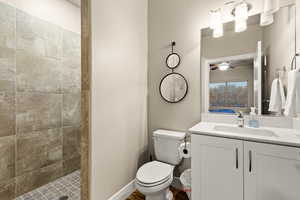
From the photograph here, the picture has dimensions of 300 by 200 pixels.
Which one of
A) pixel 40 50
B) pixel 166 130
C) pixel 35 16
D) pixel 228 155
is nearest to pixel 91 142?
pixel 166 130

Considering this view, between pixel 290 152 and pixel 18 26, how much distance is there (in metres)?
2.85

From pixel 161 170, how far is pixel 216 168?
56 cm

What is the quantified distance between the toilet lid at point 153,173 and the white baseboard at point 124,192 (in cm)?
40

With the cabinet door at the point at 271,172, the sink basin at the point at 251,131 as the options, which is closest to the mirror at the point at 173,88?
the sink basin at the point at 251,131

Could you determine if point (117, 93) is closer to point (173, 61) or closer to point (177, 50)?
point (173, 61)

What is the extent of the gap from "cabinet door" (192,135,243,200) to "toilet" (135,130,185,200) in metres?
0.30

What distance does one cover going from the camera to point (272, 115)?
59.2 inches

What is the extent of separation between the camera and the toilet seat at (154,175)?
1381mm

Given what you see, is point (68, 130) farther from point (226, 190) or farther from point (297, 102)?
point (297, 102)

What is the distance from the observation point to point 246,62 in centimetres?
163

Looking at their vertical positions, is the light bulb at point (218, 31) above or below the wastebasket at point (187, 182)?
above

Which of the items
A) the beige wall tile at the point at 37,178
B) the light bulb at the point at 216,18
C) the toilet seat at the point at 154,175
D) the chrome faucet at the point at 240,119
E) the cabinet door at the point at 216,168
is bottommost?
the beige wall tile at the point at 37,178

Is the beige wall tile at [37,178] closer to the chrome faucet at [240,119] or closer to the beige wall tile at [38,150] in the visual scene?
the beige wall tile at [38,150]

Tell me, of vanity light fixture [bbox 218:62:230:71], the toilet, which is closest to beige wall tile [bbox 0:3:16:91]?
the toilet
